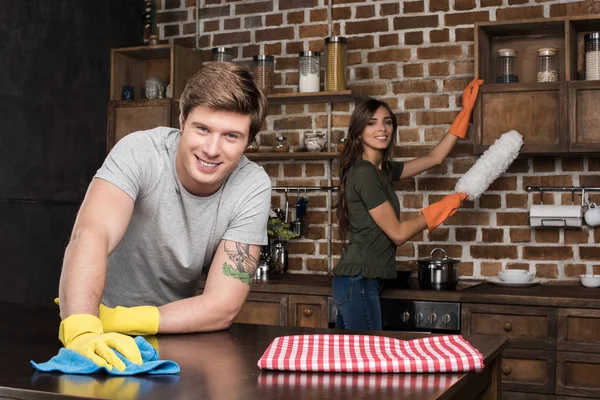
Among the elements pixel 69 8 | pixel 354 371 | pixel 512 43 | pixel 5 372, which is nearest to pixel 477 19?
pixel 512 43

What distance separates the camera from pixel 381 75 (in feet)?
13.8

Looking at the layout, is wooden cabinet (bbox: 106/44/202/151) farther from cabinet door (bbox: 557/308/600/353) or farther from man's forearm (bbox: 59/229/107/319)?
man's forearm (bbox: 59/229/107/319)

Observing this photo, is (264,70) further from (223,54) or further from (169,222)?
(169,222)

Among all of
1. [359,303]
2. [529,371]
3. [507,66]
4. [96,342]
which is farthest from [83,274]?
[507,66]

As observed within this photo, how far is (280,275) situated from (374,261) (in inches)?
36.4

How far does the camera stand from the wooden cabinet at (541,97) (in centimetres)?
356

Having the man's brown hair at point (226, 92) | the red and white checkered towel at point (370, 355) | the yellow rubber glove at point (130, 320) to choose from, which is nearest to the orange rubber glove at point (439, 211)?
the man's brown hair at point (226, 92)

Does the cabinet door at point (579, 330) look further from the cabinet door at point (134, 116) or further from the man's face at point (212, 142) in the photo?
the cabinet door at point (134, 116)

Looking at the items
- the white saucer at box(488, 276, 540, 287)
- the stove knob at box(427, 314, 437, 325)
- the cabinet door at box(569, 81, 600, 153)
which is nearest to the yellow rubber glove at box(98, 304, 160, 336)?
the stove knob at box(427, 314, 437, 325)

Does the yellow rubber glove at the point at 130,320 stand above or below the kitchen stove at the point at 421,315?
above

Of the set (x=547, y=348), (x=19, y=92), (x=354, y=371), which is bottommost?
(x=547, y=348)

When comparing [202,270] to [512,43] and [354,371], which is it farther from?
[512,43]

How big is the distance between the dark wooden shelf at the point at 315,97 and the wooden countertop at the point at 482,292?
3.15 ft

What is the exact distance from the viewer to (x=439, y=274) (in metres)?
3.61
